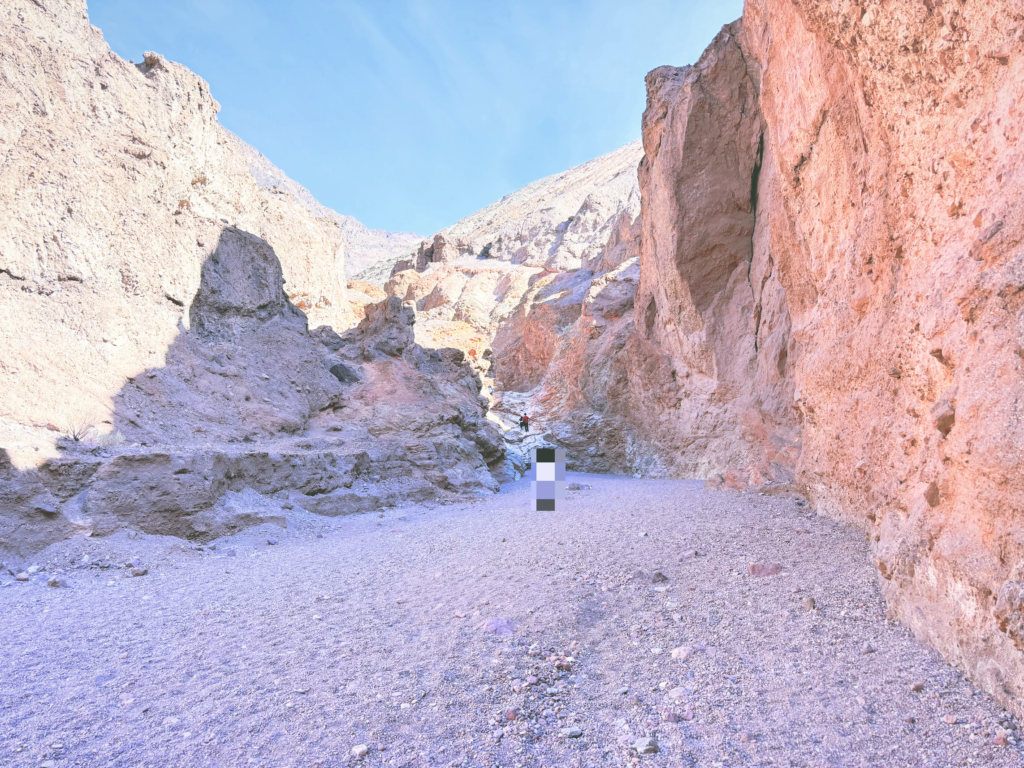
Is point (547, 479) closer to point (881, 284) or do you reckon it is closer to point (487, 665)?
point (881, 284)

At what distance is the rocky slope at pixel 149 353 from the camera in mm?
5602

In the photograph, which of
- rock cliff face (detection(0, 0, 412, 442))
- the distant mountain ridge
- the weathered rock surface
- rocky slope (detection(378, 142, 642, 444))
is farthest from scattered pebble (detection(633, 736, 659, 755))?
the distant mountain ridge

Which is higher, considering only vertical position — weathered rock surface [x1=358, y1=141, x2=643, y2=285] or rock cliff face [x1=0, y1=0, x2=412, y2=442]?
weathered rock surface [x1=358, y1=141, x2=643, y2=285]

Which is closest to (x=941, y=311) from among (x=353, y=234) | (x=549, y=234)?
(x=549, y=234)

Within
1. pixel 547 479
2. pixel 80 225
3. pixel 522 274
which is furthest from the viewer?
pixel 522 274

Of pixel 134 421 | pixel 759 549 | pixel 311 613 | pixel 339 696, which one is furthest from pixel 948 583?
pixel 134 421

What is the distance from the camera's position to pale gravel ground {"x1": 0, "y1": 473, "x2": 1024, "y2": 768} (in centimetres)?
193

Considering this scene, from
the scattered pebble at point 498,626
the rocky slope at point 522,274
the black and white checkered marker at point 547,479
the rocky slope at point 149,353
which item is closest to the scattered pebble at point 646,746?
the scattered pebble at point 498,626

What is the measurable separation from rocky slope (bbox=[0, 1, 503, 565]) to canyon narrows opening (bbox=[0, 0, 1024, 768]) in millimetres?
52

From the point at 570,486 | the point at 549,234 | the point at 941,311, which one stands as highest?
the point at 549,234

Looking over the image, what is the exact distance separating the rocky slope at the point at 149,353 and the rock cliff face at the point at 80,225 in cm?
3

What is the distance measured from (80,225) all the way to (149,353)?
2013 mm

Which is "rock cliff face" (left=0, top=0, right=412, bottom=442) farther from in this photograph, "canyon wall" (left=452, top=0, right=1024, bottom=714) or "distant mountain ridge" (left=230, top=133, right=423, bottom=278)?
"distant mountain ridge" (left=230, top=133, right=423, bottom=278)

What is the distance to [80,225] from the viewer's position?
7574 millimetres
